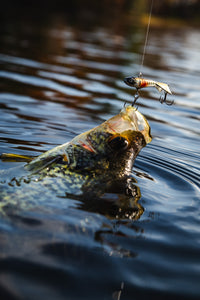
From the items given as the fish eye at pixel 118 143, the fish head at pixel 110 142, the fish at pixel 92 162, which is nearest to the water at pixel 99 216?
the fish at pixel 92 162

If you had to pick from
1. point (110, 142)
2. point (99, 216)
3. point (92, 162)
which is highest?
point (110, 142)

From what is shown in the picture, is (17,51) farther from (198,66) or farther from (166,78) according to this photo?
(198,66)

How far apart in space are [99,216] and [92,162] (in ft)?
1.92

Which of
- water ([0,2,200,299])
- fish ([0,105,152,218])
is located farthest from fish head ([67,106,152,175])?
water ([0,2,200,299])

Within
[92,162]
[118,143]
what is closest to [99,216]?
[92,162]

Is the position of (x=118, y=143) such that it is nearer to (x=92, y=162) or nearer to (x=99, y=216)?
(x=92, y=162)

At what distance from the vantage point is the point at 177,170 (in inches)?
205

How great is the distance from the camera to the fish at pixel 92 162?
150 inches

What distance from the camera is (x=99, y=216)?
11.8 feet

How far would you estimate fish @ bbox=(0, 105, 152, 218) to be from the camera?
150 inches

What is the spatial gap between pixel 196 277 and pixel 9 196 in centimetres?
166

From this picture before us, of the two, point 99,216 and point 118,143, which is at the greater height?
point 118,143

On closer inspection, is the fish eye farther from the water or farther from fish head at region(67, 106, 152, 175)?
the water

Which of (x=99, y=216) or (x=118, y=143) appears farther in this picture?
(x=118, y=143)
